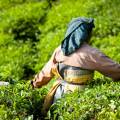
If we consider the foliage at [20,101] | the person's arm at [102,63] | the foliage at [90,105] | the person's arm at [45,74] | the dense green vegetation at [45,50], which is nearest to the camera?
the foliage at [90,105]

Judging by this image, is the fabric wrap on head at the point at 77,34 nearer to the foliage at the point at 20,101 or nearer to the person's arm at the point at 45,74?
the person's arm at the point at 45,74

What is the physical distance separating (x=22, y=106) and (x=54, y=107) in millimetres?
313

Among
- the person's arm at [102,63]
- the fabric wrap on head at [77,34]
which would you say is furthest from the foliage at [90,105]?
the fabric wrap on head at [77,34]

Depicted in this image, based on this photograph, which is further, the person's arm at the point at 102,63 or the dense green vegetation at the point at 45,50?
the person's arm at the point at 102,63

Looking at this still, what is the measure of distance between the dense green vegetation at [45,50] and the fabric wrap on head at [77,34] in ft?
1.38

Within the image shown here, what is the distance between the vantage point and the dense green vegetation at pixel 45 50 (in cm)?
552

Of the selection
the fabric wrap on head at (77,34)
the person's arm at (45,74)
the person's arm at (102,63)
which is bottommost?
the person's arm at (45,74)

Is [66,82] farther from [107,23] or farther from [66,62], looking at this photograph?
[107,23]

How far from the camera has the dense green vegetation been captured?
217 inches

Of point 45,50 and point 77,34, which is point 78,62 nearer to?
point 77,34

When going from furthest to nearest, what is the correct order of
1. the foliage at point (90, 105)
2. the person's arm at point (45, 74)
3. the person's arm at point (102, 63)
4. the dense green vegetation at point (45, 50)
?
the person's arm at point (45, 74) → the person's arm at point (102, 63) → the dense green vegetation at point (45, 50) → the foliage at point (90, 105)

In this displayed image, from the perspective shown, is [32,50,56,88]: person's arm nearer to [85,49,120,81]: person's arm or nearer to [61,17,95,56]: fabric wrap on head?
[61,17,95,56]: fabric wrap on head

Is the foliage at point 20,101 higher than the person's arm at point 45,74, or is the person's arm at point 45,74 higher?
the person's arm at point 45,74

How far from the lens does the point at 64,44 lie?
6.11 meters
